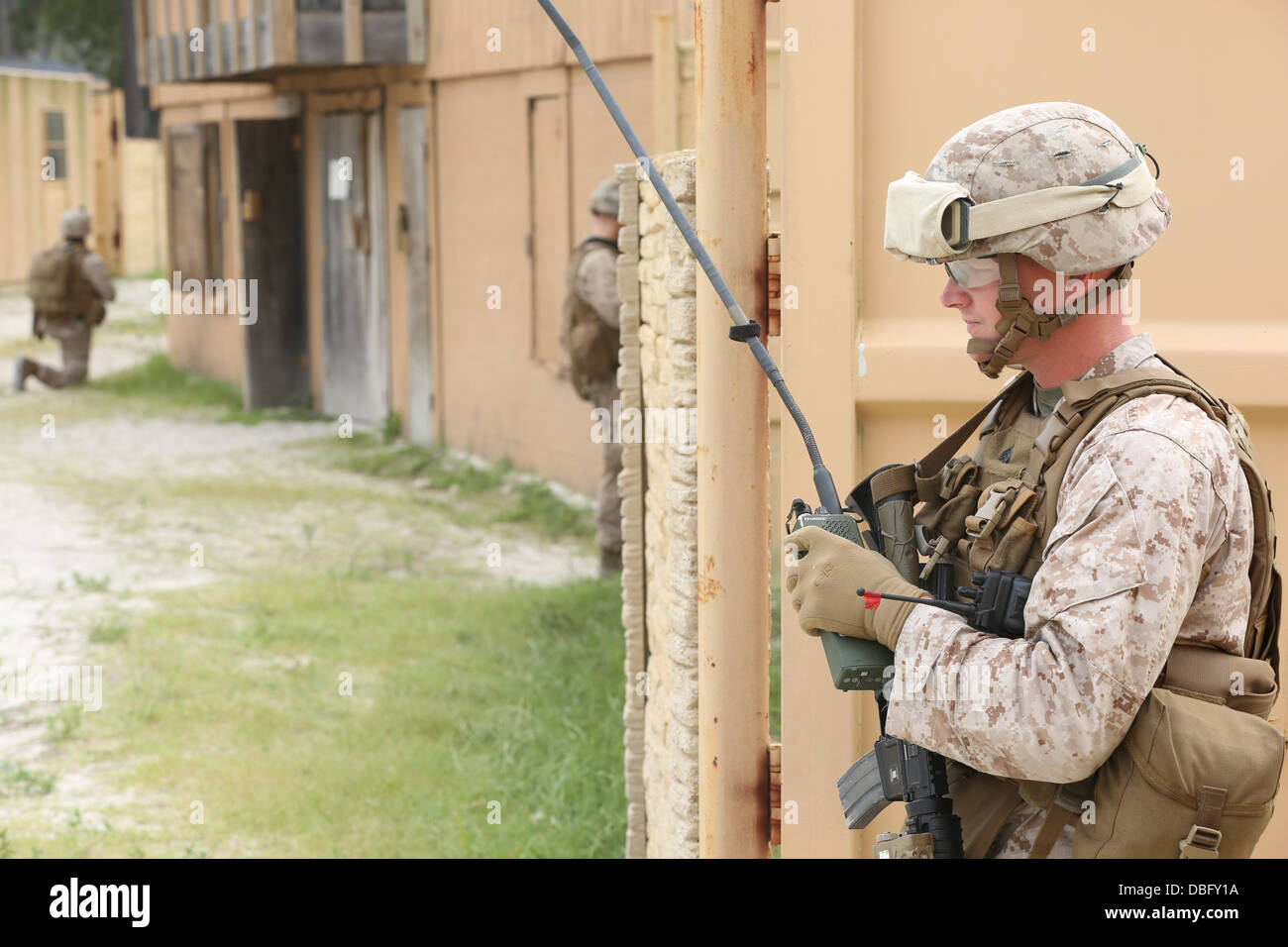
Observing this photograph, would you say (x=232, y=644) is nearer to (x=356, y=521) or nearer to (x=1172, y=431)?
(x=356, y=521)

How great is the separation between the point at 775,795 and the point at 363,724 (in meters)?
3.18

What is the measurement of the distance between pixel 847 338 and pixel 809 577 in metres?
1.06

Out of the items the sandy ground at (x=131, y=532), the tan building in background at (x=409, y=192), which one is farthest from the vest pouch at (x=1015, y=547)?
the tan building in background at (x=409, y=192)

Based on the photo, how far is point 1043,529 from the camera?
2.11 meters

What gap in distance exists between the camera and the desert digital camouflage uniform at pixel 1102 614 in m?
1.92

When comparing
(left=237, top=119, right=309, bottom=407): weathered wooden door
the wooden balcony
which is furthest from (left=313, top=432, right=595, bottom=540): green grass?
the wooden balcony

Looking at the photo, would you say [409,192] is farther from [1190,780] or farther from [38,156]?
[38,156]

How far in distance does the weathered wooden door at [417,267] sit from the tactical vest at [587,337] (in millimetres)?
4790

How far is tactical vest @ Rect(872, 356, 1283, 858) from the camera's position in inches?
81.0

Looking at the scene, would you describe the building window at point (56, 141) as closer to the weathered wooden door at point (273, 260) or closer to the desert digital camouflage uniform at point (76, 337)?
the desert digital camouflage uniform at point (76, 337)

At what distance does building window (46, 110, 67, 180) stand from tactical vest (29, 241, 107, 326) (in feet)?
40.9

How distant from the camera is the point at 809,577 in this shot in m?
2.18

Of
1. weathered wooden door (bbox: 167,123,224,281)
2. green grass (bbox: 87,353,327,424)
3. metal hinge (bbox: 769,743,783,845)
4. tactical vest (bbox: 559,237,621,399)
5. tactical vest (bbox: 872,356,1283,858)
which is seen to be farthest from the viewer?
weathered wooden door (bbox: 167,123,224,281)

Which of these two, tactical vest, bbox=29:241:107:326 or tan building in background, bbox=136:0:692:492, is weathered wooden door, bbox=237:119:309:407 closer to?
tan building in background, bbox=136:0:692:492
